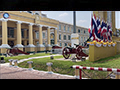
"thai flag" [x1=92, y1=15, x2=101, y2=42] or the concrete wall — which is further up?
"thai flag" [x1=92, y1=15, x2=101, y2=42]

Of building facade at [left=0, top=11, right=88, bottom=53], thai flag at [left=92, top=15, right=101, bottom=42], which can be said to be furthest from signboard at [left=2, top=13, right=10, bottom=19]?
thai flag at [left=92, top=15, right=101, bottom=42]

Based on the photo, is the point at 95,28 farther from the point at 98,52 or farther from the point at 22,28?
the point at 22,28

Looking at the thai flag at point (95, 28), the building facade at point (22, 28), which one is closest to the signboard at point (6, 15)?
the building facade at point (22, 28)

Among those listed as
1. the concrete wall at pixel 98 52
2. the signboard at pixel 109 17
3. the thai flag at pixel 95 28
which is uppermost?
the signboard at pixel 109 17

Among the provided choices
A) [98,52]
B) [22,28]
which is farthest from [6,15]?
[98,52]

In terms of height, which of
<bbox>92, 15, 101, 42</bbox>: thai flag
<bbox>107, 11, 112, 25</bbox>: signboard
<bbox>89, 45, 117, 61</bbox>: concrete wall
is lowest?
<bbox>89, 45, 117, 61</bbox>: concrete wall

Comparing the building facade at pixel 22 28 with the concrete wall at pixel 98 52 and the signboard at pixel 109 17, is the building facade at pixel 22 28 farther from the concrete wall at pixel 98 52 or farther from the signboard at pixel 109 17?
the concrete wall at pixel 98 52

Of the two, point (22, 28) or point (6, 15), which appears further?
point (22, 28)

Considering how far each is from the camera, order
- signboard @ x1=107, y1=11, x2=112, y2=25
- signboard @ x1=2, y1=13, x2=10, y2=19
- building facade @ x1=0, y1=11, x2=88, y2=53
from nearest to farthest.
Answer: signboard @ x1=107, y1=11, x2=112, y2=25
signboard @ x1=2, y1=13, x2=10, y2=19
building facade @ x1=0, y1=11, x2=88, y2=53

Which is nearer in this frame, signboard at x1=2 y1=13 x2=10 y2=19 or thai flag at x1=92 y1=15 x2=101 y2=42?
thai flag at x1=92 y1=15 x2=101 y2=42

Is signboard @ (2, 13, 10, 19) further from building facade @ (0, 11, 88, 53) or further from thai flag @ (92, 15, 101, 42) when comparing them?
thai flag @ (92, 15, 101, 42)
